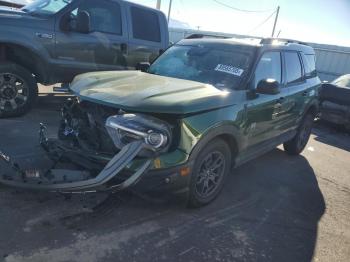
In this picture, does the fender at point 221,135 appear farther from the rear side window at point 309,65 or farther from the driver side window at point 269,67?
the rear side window at point 309,65

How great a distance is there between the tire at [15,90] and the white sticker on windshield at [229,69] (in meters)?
3.35

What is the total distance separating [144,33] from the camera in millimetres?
7719

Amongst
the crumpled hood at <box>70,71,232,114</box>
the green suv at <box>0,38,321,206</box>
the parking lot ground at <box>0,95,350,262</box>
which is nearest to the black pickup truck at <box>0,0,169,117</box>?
the parking lot ground at <box>0,95,350,262</box>

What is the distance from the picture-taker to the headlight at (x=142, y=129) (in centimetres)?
325

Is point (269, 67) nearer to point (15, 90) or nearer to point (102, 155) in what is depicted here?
point (102, 155)

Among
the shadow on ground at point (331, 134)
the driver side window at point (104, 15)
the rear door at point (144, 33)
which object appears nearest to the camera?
the driver side window at point (104, 15)

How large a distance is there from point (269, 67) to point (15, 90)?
401cm

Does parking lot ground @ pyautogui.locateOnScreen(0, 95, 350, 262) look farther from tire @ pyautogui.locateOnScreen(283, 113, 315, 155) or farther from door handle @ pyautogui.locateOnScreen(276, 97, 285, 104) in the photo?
tire @ pyautogui.locateOnScreen(283, 113, 315, 155)

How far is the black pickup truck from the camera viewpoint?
19.7ft

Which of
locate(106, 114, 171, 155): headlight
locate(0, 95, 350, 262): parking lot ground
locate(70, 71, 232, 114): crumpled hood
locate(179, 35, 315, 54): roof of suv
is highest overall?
locate(179, 35, 315, 54): roof of suv

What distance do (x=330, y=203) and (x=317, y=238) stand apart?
3.71 ft

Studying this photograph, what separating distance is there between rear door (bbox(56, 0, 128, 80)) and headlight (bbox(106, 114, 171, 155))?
12.1 ft

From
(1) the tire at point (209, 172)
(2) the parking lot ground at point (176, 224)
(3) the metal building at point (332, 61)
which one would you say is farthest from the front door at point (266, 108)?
(3) the metal building at point (332, 61)

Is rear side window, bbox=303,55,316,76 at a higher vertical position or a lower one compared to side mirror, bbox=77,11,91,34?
lower
